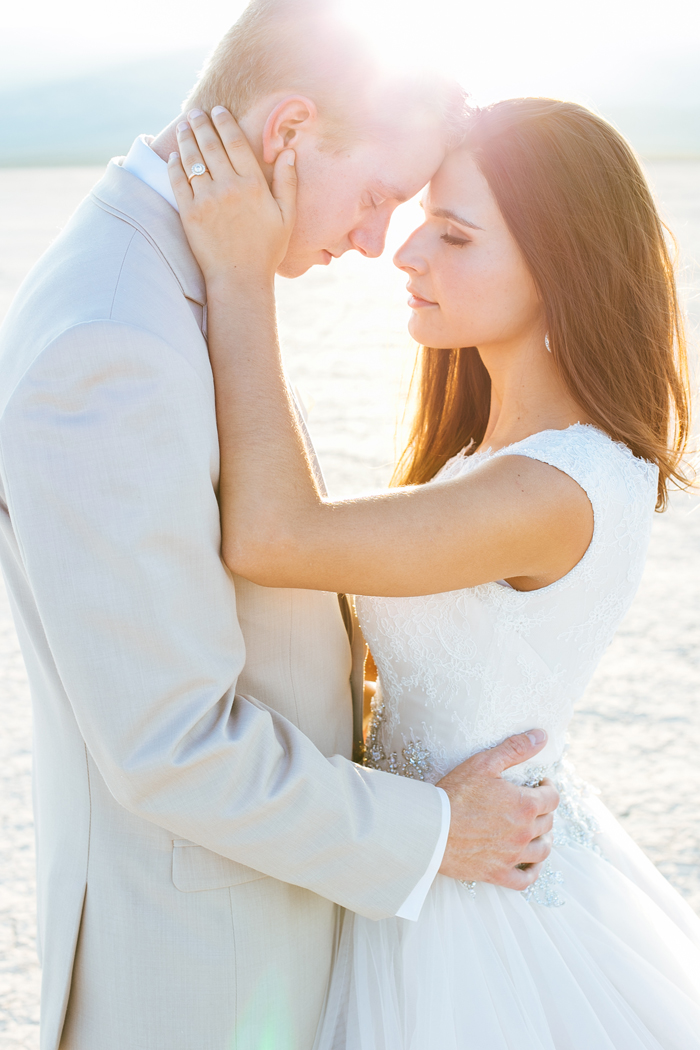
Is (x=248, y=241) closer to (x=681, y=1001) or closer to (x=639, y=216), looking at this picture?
(x=639, y=216)

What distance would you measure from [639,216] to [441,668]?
3.89 ft

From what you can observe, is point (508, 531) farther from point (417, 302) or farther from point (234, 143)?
point (234, 143)

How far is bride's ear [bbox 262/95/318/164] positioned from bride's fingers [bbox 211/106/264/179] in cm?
4

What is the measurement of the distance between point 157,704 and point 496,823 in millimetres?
843

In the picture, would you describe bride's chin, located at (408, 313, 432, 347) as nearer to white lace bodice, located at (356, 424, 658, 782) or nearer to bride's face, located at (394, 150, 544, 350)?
bride's face, located at (394, 150, 544, 350)

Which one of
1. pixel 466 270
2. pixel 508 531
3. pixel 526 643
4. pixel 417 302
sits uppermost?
pixel 466 270

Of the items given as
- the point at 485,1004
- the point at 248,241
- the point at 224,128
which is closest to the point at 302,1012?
the point at 485,1004

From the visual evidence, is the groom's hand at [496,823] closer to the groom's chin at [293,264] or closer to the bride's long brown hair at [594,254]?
the bride's long brown hair at [594,254]

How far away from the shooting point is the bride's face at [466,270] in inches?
84.9

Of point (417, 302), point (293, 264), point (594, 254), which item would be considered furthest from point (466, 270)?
point (293, 264)

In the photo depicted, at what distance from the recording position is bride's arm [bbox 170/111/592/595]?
1.60m

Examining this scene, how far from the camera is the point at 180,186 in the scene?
1694 mm

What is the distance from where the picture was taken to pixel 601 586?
6.85 ft

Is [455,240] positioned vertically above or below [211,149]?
below
